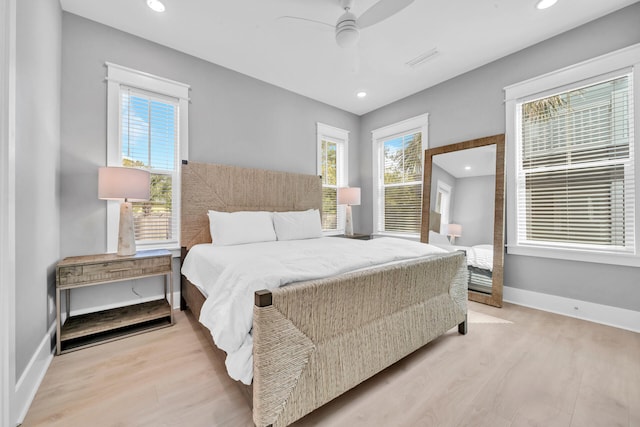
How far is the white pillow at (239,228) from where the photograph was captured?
2781 mm

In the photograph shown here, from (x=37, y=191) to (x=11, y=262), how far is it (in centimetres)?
82

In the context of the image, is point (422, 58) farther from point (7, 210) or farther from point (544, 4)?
point (7, 210)

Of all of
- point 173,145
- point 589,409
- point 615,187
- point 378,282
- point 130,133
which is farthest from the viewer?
point 173,145

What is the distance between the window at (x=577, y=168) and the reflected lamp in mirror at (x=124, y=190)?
159 inches

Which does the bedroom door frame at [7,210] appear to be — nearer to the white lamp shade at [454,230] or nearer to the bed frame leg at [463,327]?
the bed frame leg at [463,327]

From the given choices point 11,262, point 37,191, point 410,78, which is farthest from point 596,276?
point 37,191

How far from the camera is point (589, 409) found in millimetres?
1426

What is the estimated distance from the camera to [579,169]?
105 inches

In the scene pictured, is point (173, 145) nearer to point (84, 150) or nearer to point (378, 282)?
Answer: point (84, 150)

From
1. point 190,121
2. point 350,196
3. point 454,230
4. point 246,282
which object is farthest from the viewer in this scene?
point 350,196

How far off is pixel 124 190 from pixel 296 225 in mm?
1813

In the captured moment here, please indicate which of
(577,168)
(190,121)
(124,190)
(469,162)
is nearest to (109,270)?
(124,190)

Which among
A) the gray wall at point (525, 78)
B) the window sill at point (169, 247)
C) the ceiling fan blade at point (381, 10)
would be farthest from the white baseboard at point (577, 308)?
the window sill at point (169, 247)

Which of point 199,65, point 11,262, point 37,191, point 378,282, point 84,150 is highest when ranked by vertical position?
point 199,65
